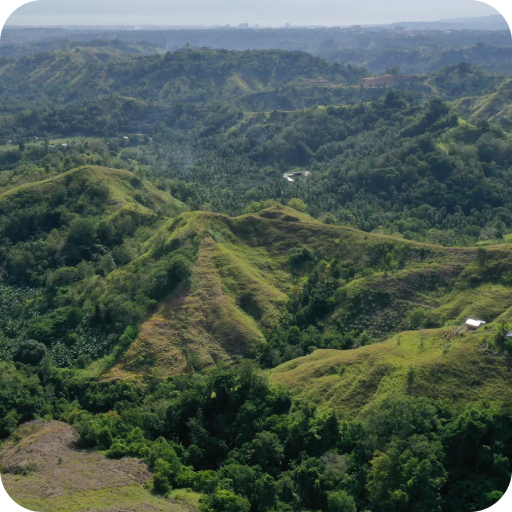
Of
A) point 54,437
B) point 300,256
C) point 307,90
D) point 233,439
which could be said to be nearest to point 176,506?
point 233,439

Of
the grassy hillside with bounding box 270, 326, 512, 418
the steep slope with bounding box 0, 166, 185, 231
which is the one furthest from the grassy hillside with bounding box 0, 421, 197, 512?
the steep slope with bounding box 0, 166, 185, 231

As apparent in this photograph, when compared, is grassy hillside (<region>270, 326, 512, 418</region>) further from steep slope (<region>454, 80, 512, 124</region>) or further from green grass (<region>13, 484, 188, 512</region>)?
steep slope (<region>454, 80, 512, 124</region>)

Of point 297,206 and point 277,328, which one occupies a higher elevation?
point 297,206

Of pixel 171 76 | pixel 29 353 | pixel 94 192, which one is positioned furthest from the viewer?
pixel 171 76

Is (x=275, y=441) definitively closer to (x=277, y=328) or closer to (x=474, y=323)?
(x=277, y=328)

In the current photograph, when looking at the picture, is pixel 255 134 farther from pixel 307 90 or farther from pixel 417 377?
pixel 417 377

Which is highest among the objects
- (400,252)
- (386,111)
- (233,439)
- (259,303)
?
(386,111)

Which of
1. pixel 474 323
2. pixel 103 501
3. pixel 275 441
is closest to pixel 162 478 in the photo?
pixel 103 501

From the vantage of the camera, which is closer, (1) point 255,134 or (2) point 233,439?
(2) point 233,439
